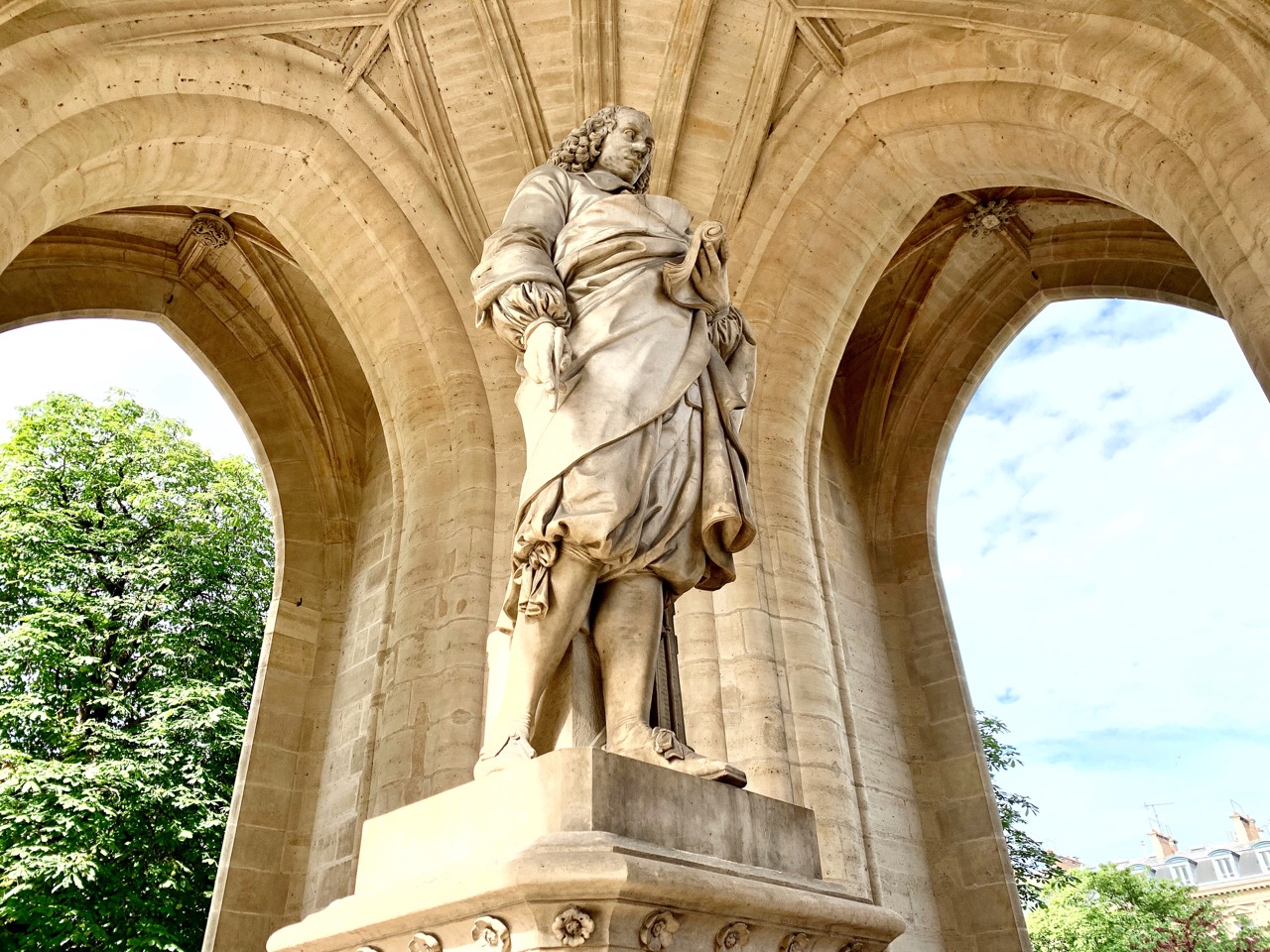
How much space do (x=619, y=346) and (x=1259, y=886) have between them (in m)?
44.3

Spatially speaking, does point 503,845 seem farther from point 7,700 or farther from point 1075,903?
point 1075,903

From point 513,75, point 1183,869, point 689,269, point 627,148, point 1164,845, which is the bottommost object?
point 689,269

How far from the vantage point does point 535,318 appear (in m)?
2.18

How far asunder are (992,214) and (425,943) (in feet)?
32.0

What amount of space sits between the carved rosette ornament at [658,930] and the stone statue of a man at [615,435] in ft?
1.28

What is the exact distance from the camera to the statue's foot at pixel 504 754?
186 cm

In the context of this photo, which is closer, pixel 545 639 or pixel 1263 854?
pixel 545 639

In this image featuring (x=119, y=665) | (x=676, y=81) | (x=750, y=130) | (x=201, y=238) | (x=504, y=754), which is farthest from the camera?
(x=119, y=665)

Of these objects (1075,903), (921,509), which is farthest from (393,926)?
(1075,903)

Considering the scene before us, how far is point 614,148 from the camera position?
271 cm

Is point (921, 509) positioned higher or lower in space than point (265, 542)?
lower

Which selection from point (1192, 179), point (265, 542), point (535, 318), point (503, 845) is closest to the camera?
point (503, 845)

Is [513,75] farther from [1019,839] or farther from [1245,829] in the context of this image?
[1245,829]

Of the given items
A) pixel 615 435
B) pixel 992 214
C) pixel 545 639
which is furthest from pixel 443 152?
pixel 545 639
